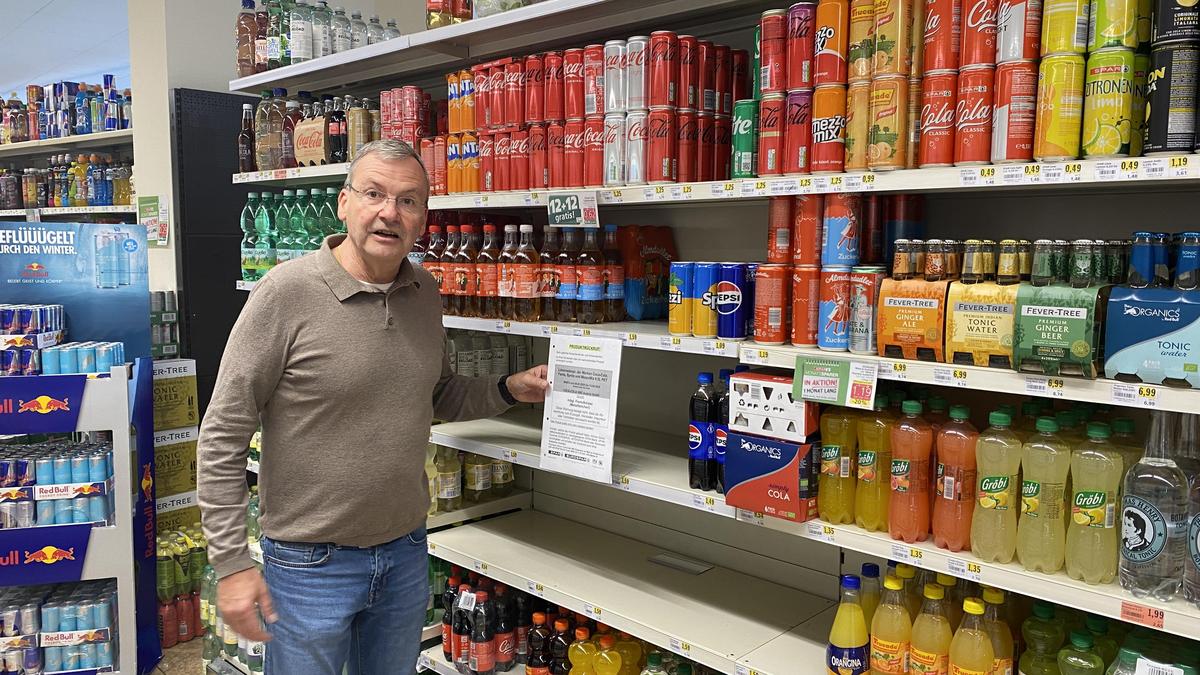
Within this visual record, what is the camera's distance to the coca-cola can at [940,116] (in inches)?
71.1

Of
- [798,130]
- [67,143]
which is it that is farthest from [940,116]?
[67,143]

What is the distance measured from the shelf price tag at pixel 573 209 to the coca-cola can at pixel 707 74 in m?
0.42

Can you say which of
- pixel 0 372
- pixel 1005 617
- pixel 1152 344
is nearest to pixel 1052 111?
pixel 1152 344

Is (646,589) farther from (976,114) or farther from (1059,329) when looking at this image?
A: (976,114)

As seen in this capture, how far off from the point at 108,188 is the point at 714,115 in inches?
208

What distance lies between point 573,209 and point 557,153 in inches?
8.8

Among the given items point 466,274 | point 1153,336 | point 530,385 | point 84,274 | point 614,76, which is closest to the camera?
point 1153,336

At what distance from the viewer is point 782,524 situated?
2.12 metres

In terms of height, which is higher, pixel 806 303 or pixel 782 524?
pixel 806 303

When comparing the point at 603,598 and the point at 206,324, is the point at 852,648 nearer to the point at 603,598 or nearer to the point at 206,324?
the point at 603,598

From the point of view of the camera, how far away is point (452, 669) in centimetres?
311

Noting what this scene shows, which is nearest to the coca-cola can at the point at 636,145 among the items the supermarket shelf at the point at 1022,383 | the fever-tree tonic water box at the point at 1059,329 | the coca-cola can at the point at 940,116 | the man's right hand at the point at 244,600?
the supermarket shelf at the point at 1022,383

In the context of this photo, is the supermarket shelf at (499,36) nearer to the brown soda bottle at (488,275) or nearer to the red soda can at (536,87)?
the red soda can at (536,87)

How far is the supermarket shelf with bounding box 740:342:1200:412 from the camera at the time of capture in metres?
1.53
